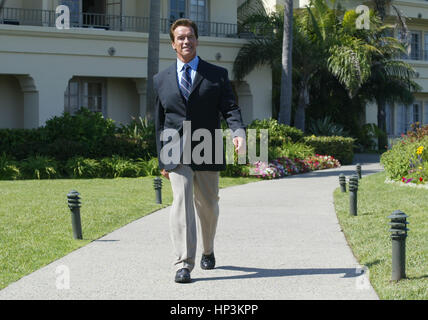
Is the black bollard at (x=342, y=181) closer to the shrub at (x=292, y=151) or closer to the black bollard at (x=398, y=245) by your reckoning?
the shrub at (x=292, y=151)

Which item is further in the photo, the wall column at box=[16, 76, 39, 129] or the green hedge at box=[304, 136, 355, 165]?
the green hedge at box=[304, 136, 355, 165]

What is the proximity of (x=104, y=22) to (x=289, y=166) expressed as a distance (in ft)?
30.0

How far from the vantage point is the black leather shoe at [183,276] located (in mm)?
6461

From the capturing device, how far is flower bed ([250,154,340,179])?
18625 mm

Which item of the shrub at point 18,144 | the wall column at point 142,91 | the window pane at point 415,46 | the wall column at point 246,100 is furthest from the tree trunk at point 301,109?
the window pane at point 415,46

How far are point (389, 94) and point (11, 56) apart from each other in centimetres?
1361

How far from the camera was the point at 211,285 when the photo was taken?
21.1ft

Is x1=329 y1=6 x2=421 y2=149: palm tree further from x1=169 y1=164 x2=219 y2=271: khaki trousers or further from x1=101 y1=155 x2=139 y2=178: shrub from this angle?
x1=169 y1=164 x2=219 y2=271: khaki trousers

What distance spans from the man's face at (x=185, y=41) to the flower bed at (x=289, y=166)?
11.9 m

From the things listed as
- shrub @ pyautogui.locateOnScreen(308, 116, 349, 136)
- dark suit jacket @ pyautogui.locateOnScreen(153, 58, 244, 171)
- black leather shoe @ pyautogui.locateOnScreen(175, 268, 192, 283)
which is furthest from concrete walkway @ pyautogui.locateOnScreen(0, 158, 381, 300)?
shrub @ pyautogui.locateOnScreen(308, 116, 349, 136)

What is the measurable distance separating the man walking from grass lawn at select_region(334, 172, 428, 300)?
5.38ft

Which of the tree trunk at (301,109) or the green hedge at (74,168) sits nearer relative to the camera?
the green hedge at (74,168)

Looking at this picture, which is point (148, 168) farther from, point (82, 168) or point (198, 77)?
point (198, 77)
